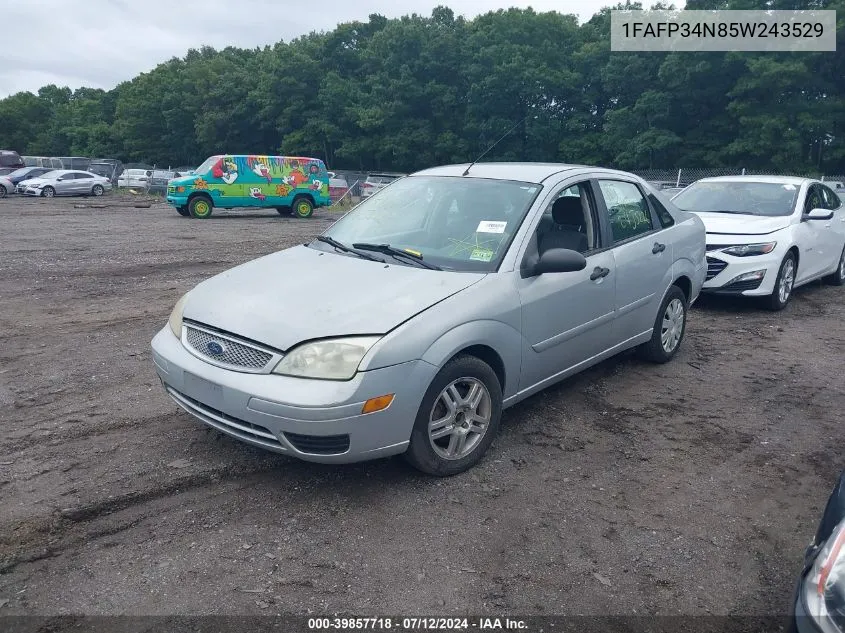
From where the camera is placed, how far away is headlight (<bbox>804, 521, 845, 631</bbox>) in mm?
1926

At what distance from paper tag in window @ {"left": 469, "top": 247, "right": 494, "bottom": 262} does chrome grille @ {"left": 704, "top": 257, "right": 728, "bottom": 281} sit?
484cm

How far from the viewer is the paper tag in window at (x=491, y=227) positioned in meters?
4.21

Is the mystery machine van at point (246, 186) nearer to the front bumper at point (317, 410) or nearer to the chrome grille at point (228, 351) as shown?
the chrome grille at point (228, 351)

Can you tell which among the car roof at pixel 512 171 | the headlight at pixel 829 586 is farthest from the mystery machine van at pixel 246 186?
the headlight at pixel 829 586

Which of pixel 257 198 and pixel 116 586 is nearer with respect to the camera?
pixel 116 586

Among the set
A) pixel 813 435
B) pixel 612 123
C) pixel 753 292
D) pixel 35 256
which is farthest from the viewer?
pixel 612 123

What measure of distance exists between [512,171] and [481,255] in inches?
40.2

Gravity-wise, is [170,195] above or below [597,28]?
below

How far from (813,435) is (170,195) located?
20.5 meters

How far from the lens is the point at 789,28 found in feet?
125

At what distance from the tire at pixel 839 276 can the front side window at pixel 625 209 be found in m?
6.15

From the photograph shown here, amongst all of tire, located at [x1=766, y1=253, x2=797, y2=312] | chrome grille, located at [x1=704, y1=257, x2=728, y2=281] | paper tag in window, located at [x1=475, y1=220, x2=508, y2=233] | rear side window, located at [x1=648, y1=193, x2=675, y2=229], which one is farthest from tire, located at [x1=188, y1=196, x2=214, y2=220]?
paper tag in window, located at [x1=475, y1=220, x2=508, y2=233]

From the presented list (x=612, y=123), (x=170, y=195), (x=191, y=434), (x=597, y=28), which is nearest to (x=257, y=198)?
(x=170, y=195)

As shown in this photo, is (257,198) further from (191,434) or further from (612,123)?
(612,123)
